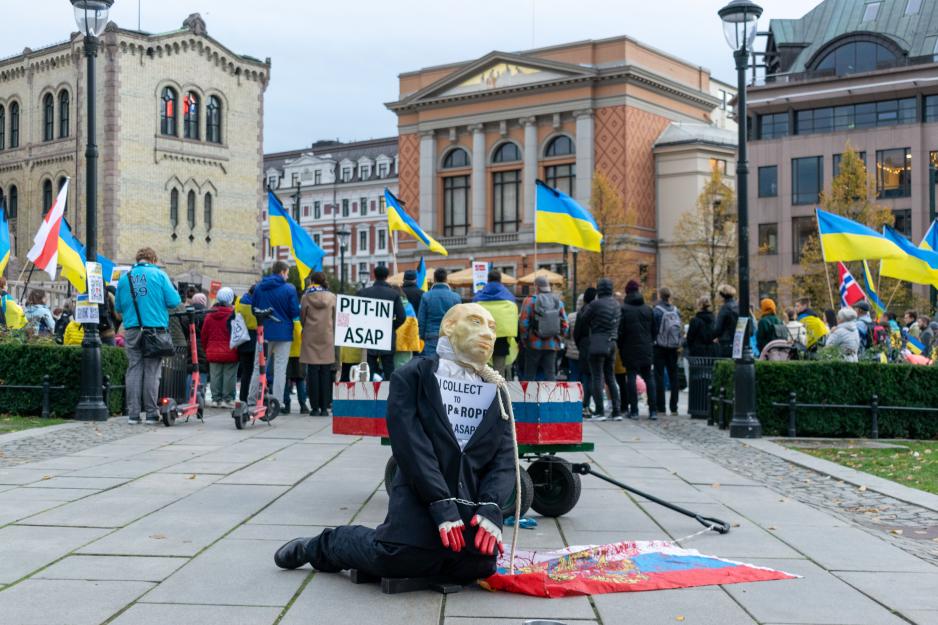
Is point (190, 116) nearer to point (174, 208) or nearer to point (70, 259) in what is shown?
point (174, 208)

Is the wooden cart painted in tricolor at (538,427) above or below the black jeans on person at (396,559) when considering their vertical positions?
above

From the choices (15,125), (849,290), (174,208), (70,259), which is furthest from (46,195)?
(849,290)

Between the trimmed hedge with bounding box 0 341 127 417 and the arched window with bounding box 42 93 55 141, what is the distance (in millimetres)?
38463

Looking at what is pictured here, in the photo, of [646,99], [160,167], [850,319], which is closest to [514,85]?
[646,99]

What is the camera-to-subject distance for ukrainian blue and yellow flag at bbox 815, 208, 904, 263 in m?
15.2

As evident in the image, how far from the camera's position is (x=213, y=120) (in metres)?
50.0

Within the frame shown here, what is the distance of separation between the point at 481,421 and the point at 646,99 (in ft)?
179

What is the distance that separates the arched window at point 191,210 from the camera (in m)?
49.5

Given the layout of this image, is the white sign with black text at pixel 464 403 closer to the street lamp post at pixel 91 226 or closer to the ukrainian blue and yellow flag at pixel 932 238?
the street lamp post at pixel 91 226

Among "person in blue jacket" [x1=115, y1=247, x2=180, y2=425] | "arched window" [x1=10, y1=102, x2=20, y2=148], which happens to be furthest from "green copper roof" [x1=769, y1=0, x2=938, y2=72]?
"person in blue jacket" [x1=115, y1=247, x2=180, y2=425]

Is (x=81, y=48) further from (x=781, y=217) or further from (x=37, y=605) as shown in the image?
(x=37, y=605)

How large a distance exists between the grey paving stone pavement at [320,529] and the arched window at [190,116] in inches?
1556

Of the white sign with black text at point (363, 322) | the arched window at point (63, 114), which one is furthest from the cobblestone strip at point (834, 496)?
the arched window at point (63, 114)

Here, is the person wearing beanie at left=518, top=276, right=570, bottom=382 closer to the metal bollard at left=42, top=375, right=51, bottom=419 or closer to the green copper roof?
the metal bollard at left=42, top=375, right=51, bottom=419
